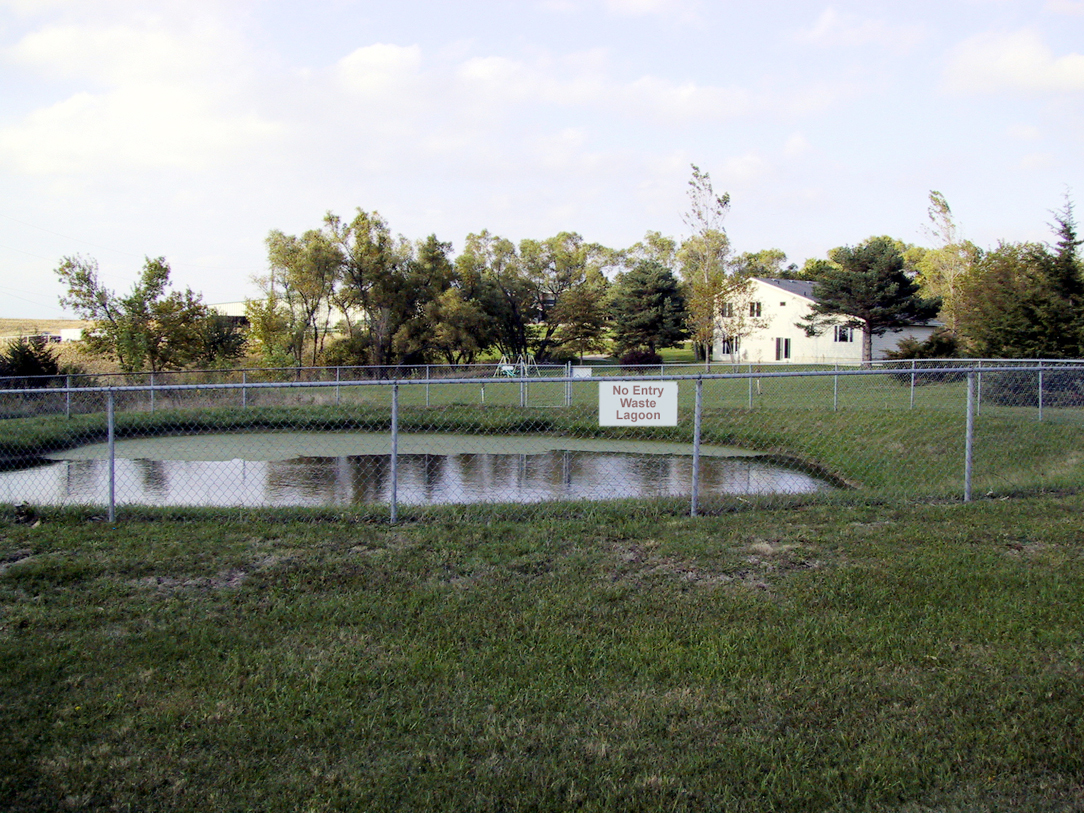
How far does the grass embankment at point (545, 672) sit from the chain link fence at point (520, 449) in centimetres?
174

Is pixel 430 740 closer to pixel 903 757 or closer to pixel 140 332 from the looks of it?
pixel 903 757

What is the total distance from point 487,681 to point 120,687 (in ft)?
6.45

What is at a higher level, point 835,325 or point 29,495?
point 835,325

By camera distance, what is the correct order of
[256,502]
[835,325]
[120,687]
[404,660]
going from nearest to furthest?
[120,687] < [404,660] < [256,502] < [835,325]

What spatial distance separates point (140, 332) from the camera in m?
27.4

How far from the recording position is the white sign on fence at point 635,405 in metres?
8.22

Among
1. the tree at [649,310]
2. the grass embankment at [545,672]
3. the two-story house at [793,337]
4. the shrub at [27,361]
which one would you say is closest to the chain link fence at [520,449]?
the grass embankment at [545,672]

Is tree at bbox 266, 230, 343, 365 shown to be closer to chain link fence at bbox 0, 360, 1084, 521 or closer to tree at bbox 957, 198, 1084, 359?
chain link fence at bbox 0, 360, 1084, 521

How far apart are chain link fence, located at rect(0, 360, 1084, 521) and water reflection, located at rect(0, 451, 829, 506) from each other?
6 centimetres

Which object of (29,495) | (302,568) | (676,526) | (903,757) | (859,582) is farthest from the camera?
(29,495)

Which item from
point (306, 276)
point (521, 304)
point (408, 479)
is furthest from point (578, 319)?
point (408, 479)

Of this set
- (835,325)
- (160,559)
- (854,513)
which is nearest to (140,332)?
(160,559)

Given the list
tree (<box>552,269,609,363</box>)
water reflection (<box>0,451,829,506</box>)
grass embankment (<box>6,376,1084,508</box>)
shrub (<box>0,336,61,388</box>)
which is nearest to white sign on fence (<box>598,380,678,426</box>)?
grass embankment (<box>6,376,1084,508</box>)

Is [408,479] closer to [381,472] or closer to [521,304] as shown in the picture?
[381,472]
